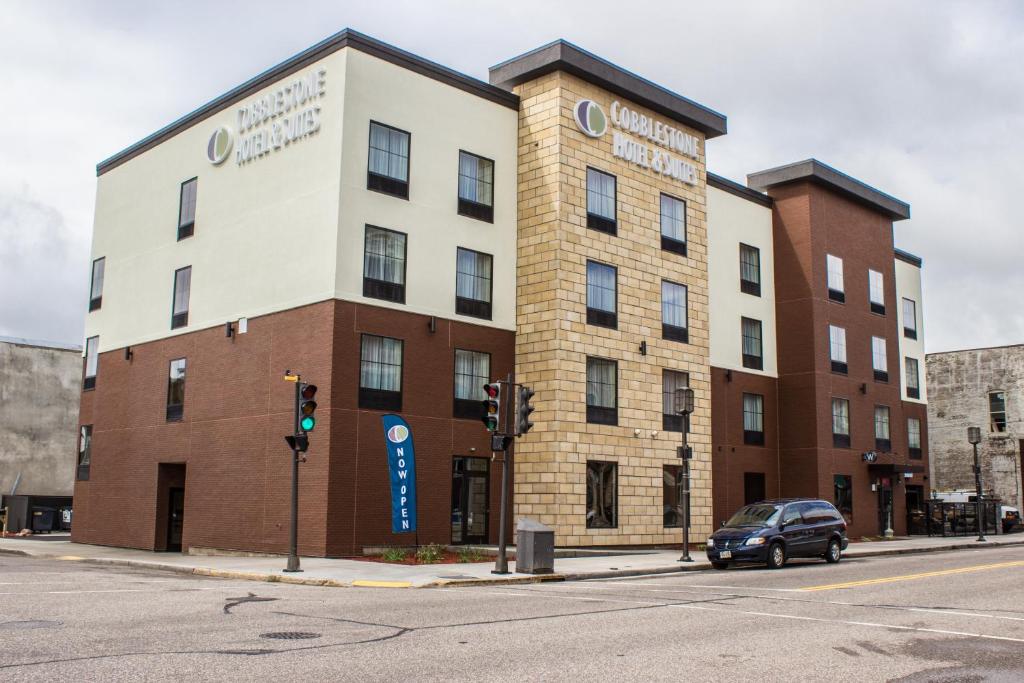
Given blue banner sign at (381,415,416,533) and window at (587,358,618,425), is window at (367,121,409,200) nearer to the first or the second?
blue banner sign at (381,415,416,533)

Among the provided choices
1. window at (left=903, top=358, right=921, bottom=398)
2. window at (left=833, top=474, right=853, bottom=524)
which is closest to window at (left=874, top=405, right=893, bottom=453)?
window at (left=833, top=474, right=853, bottom=524)

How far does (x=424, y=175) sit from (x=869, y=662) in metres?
22.0

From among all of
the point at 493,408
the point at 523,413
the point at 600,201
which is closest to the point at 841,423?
the point at 600,201

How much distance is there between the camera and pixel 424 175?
2978 centimetres

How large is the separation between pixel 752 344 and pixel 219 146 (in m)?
21.8

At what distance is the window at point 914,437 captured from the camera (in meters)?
47.5

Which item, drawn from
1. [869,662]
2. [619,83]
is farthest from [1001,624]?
[619,83]

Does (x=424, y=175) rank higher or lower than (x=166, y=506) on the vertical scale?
higher

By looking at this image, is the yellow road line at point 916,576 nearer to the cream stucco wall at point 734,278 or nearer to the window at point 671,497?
the window at point 671,497

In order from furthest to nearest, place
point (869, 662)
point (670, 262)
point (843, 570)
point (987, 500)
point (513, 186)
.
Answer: point (987, 500) → point (670, 262) → point (513, 186) → point (843, 570) → point (869, 662)

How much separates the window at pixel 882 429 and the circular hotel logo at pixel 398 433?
83.1 feet

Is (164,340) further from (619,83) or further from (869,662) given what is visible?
(869,662)

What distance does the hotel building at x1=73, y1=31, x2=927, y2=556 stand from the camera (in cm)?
2819

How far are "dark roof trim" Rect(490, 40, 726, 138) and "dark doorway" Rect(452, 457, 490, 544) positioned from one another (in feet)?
40.7
